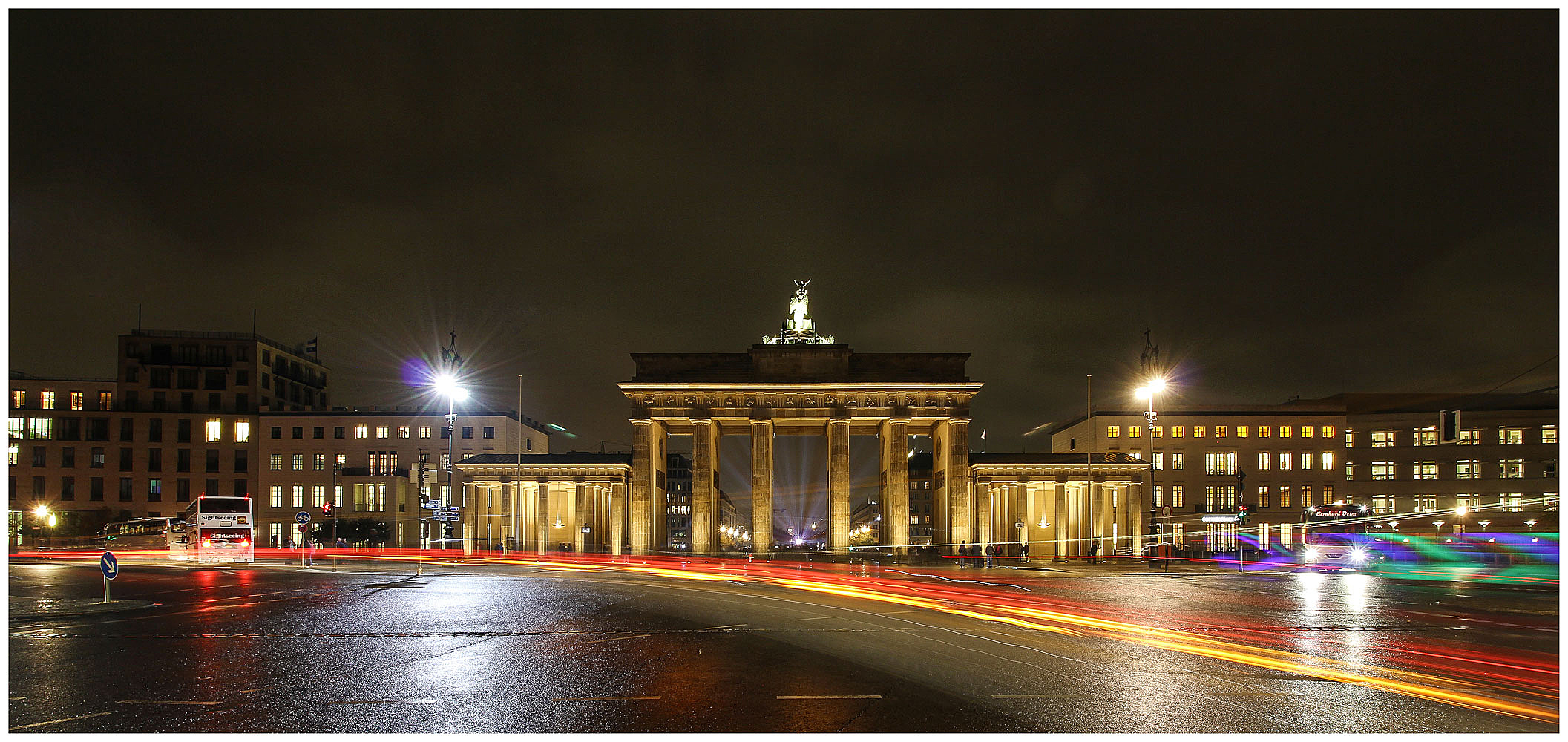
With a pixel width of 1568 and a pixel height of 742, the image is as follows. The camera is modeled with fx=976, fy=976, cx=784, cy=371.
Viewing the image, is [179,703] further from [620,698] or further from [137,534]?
[137,534]

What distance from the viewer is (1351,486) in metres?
85.2

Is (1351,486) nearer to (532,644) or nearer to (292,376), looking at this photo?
(532,644)

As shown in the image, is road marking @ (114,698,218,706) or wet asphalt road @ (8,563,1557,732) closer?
wet asphalt road @ (8,563,1557,732)

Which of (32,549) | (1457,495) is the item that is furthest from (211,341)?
(1457,495)

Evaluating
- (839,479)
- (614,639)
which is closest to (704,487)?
(839,479)

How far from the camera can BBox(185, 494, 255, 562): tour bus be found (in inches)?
1730

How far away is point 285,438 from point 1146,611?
263 feet

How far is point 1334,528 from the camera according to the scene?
8025cm

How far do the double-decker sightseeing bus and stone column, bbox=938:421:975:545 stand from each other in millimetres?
19659

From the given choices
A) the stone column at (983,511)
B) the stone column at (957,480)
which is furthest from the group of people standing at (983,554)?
the stone column at (983,511)

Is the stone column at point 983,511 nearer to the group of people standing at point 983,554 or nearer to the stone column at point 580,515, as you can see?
the group of people standing at point 983,554

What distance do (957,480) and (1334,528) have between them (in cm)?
3878

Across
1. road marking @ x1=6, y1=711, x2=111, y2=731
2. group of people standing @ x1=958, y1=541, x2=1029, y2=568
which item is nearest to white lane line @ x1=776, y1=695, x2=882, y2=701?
road marking @ x1=6, y1=711, x2=111, y2=731

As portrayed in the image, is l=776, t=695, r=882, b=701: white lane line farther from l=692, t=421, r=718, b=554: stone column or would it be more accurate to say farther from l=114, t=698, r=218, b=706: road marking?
l=692, t=421, r=718, b=554: stone column
